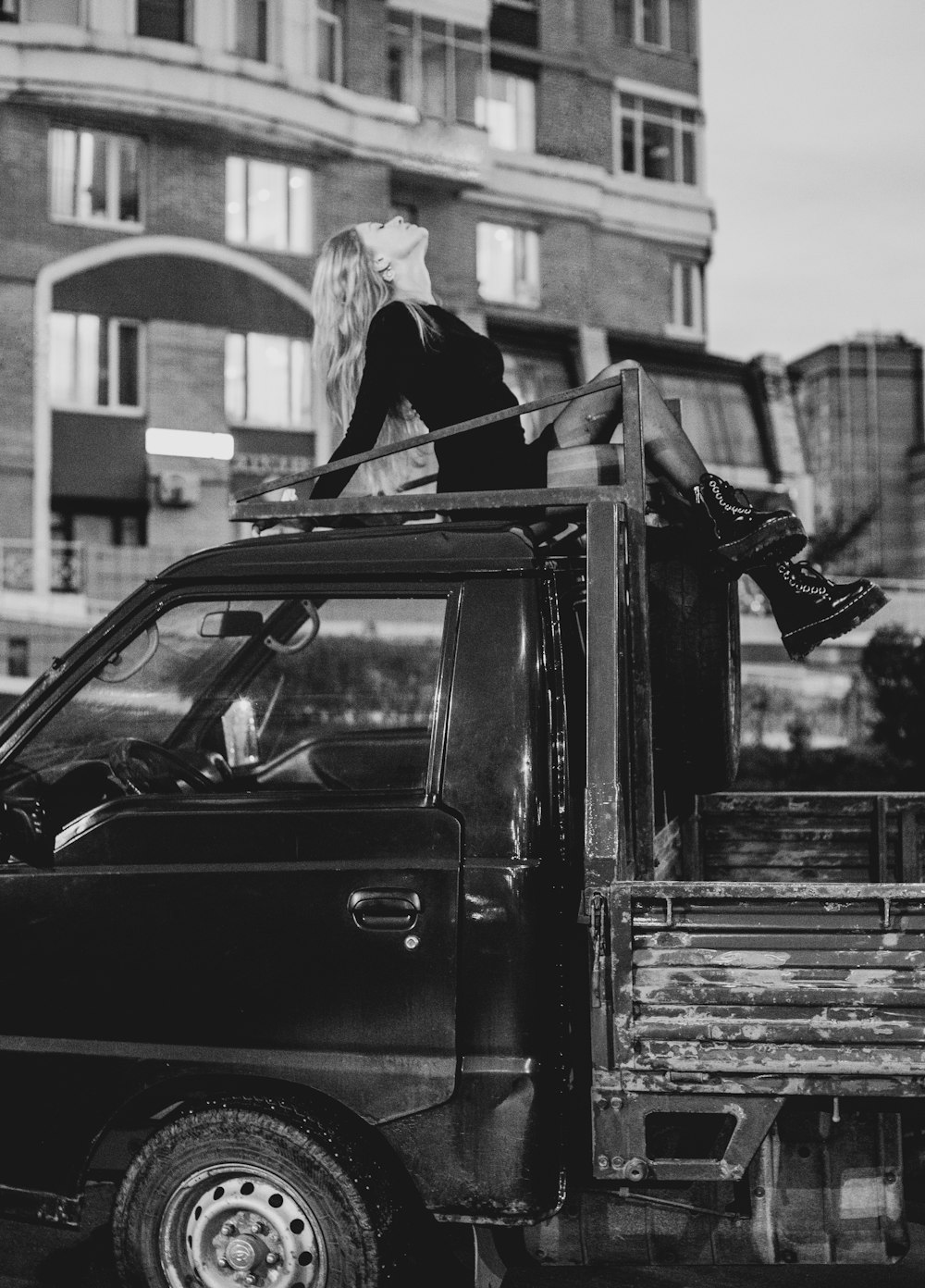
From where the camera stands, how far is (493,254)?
26453mm

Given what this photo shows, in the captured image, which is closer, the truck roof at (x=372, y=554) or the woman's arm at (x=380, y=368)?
the truck roof at (x=372, y=554)

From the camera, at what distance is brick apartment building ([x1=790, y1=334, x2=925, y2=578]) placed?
38219mm

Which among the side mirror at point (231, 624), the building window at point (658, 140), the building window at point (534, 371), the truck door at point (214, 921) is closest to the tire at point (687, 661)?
the truck door at point (214, 921)

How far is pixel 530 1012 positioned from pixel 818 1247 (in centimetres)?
86

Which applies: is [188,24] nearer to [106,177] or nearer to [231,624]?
[106,177]

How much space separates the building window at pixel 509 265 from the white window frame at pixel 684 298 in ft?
12.5

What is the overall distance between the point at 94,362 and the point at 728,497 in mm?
20046

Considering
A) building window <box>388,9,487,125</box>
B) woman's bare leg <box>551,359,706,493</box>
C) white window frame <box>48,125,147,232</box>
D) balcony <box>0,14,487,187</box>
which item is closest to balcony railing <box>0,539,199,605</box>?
white window frame <box>48,125,147,232</box>

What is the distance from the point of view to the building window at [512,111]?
26.7 metres

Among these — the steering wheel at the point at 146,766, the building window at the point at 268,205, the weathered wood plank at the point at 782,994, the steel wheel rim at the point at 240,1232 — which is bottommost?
the steel wheel rim at the point at 240,1232

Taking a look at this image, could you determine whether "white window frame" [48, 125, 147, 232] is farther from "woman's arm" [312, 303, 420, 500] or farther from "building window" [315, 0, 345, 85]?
"woman's arm" [312, 303, 420, 500]

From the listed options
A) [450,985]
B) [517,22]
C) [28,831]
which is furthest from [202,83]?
[450,985]

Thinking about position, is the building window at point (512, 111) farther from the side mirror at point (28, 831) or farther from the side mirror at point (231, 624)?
the side mirror at point (28, 831)

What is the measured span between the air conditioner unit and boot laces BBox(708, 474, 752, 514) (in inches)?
749
